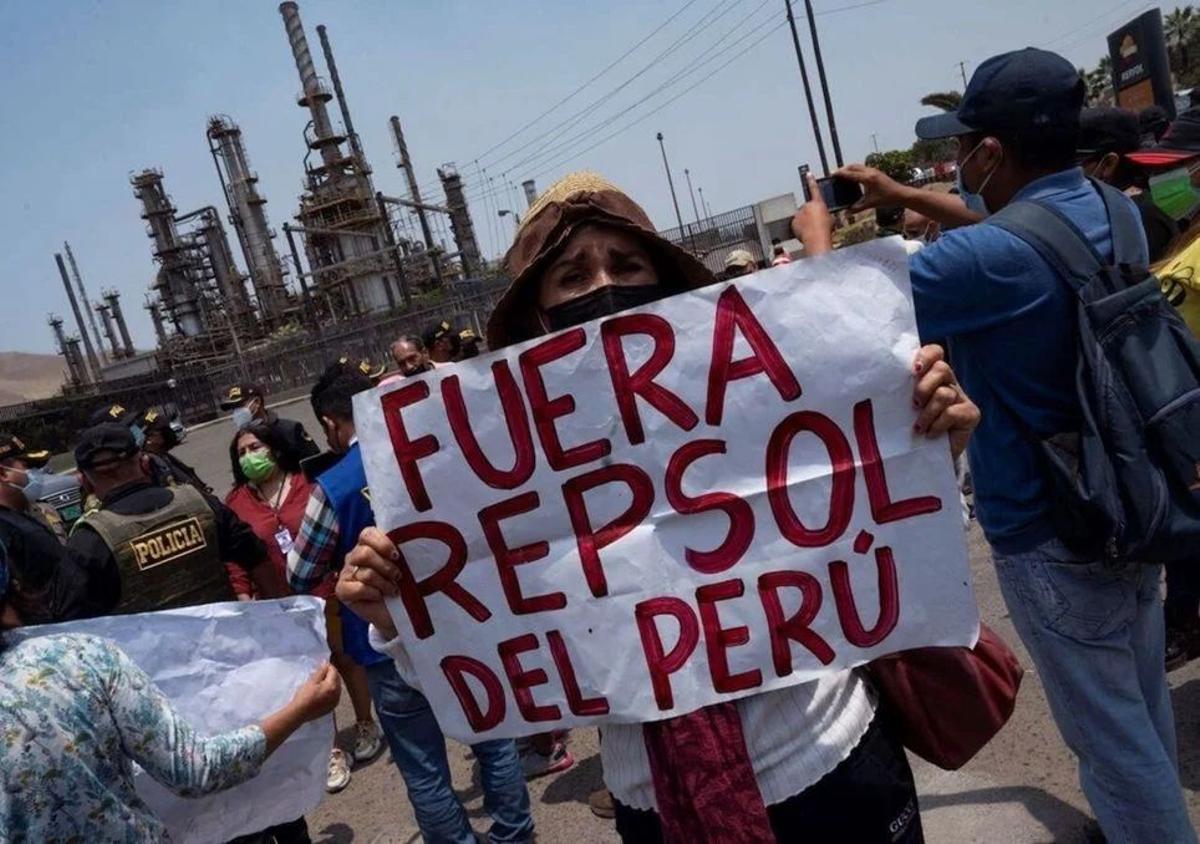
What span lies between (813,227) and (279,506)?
12.4 ft

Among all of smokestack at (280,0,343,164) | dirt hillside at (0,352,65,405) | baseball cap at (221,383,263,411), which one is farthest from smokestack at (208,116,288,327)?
dirt hillside at (0,352,65,405)

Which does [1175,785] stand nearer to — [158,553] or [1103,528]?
[1103,528]

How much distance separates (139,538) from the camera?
3541 mm

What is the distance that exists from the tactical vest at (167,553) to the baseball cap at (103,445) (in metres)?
0.24

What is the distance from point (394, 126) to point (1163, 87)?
5455 centimetres

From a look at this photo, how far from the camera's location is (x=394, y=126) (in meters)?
57.1

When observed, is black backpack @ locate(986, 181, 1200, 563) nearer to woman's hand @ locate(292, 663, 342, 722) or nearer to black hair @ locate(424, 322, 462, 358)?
woman's hand @ locate(292, 663, 342, 722)

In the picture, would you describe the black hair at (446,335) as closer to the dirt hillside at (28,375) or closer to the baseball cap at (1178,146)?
the baseball cap at (1178,146)

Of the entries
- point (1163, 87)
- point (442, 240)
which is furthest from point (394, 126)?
point (1163, 87)

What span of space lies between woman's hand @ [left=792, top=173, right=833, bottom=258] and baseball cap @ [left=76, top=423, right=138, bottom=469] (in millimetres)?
3068

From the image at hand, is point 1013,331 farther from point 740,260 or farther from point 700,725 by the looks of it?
point 740,260

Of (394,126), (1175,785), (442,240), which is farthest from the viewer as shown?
Answer: (442,240)

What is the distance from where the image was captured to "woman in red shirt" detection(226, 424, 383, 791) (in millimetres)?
4727

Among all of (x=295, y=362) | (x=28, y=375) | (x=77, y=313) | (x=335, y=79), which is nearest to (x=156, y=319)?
(x=77, y=313)
